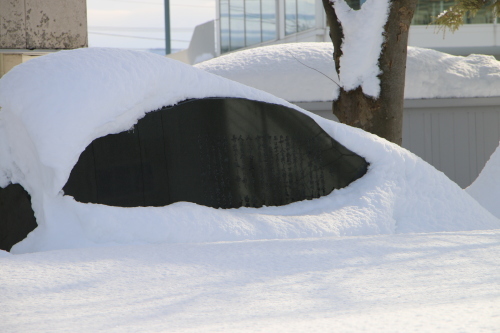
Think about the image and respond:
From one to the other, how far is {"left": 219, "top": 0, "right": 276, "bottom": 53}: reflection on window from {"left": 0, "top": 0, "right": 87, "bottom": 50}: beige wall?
11.9 meters

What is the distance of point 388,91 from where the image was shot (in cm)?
546

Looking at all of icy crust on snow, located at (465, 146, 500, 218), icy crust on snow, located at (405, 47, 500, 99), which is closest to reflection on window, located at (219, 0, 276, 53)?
icy crust on snow, located at (405, 47, 500, 99)

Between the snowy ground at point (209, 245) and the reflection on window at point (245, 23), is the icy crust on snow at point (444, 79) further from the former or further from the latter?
the reflection on window at point (245, 23)

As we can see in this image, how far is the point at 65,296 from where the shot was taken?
7.66 feet

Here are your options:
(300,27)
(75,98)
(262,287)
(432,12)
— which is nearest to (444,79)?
(75,98)

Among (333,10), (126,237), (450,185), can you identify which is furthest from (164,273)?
(333,10)

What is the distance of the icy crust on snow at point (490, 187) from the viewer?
5.61 m

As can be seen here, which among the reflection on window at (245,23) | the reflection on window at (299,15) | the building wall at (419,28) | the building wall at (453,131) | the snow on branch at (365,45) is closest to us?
the snow on branch at (365,45)

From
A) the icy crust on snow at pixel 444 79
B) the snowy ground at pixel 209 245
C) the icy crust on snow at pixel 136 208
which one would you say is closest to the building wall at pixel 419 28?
the icy crust on snow at pixel 444 79

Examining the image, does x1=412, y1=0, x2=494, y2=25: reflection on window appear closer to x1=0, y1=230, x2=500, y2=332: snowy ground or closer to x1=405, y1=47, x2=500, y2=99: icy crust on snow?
x1=405, y1=47, x2=500, y2=99: icy crust on snow

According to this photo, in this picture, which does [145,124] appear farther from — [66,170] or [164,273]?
[164,273]

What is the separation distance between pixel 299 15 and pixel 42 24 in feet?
36.1

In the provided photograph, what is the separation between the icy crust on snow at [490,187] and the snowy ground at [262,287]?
8.32 ft

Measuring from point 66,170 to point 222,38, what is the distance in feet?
56.6
